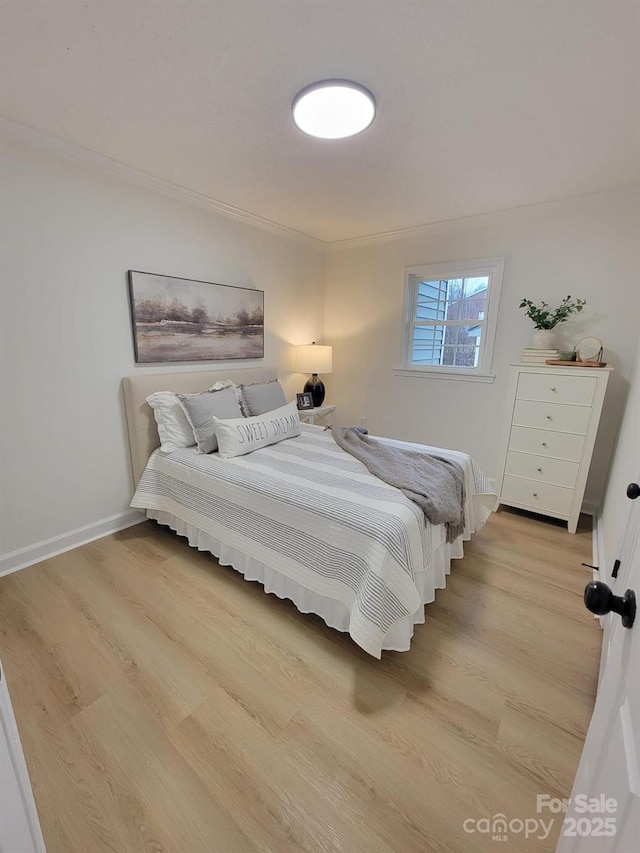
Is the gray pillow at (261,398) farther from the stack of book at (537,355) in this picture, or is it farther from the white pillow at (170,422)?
the stack of book at (537,355)

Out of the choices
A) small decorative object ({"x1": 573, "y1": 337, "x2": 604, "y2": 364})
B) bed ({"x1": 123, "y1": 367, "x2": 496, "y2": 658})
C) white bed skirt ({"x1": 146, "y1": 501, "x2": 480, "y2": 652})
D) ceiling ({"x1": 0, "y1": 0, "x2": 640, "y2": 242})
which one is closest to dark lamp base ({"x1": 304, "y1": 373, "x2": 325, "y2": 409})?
bed ({"x1": 123, "y1": 367, "x2": 496, "y2": 658})

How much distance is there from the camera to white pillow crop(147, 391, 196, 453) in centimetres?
254

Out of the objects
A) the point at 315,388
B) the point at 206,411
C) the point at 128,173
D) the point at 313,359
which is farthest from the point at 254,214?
the point at 206,411

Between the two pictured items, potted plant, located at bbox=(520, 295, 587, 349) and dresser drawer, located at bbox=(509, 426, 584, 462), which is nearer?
dresser drawer, located at bbox=(509, 426, 584, 462)

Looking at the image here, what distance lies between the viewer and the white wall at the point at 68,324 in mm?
1998

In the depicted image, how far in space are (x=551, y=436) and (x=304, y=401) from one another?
223 cm

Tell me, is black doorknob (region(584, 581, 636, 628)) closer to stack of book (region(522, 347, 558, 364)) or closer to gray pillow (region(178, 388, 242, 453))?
gray pillow (region(178, 388, 242, 453))

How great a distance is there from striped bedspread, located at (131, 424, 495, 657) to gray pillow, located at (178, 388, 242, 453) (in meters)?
0.12

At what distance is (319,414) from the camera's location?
3928 mm

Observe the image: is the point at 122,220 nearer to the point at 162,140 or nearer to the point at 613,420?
the point at 162,140

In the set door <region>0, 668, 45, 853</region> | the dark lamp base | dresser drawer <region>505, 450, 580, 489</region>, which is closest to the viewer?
door <region>0, 668, 45, 853</region>

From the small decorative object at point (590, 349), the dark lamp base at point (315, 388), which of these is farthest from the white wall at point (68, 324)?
the small decorative object at point (590, 349)

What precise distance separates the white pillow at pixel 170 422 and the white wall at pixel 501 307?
2.16 m

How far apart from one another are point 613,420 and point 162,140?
11.7 ft
